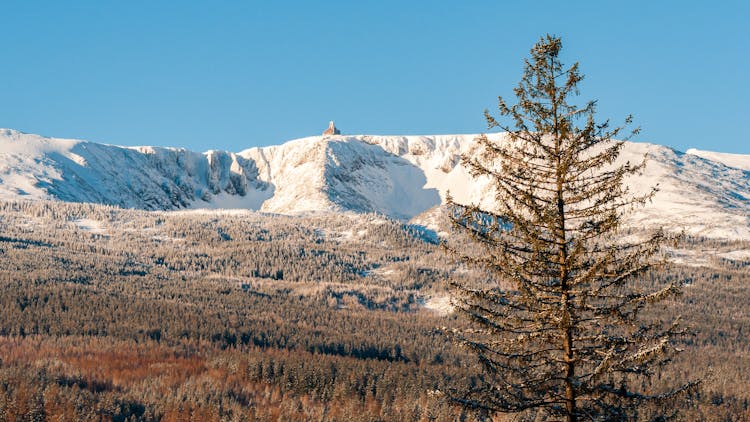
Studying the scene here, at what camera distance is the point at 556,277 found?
24000mm

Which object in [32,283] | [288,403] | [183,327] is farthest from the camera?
[32,283]

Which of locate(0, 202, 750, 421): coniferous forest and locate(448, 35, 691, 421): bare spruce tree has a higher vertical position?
locate(448, 35, 691, 421): bare spruce tree

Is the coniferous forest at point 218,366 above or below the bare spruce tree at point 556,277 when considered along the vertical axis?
below

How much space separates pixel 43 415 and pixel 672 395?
319 ft

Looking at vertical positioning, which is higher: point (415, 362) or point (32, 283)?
point (32, 283)

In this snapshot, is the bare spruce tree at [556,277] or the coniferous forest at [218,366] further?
the coniferous forest at [218,366]

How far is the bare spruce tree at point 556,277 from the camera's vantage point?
23.1 metres

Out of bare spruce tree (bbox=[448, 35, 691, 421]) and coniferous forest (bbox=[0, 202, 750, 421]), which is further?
coniferous forest (bbox=[0, 202, 750, 421])

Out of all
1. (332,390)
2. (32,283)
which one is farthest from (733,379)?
(32,283)

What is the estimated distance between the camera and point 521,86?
25.4m

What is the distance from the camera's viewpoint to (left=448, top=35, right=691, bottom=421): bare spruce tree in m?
23.1

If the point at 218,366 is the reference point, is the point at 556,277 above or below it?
above

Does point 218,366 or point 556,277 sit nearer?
point 556,277

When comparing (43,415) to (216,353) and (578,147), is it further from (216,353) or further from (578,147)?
(578,147)
